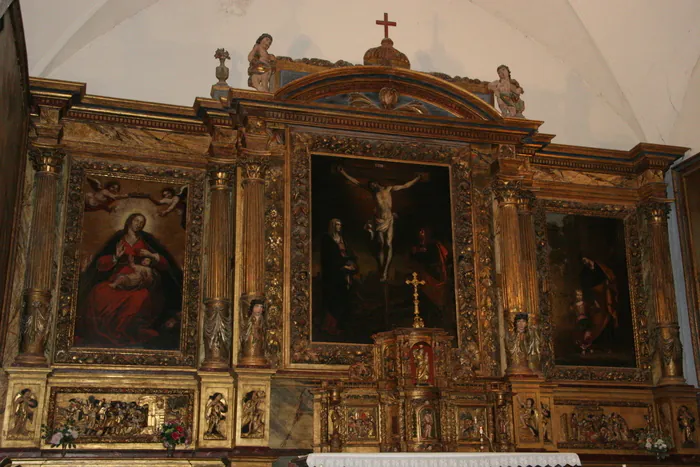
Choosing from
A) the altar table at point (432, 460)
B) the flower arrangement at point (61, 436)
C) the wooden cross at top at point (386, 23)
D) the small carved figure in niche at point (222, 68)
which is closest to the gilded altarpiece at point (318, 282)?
the flower arrangement at point (61, 436)

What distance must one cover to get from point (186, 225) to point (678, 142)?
7.35 metres

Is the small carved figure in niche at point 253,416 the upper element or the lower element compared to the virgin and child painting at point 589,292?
lower

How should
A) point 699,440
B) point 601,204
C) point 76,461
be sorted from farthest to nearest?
point 601,204, point 699,440, point 76,461

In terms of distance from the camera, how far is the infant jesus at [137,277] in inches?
442

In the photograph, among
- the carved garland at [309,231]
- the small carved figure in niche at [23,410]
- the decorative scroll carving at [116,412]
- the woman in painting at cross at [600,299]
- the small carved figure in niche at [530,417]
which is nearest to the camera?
the small carved figure in niche at [23,410]

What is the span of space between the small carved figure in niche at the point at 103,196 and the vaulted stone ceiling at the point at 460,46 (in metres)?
1.42

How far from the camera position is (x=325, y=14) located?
13.4m

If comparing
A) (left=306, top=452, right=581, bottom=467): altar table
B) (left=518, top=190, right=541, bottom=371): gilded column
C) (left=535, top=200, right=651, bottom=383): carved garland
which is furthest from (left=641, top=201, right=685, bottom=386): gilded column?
(left=306, top=452, right=581, bottom=467): altar table

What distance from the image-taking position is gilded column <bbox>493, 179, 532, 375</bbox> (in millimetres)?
11766

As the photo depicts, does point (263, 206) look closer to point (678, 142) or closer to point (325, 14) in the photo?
point (325, 14)

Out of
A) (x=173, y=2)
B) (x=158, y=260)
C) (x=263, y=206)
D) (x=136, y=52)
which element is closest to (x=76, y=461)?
(x=158, y=260)

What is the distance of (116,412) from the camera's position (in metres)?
10.7

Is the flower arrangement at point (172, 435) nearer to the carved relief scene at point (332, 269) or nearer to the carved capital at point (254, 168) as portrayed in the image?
the carved relief scene at point (332, 269)

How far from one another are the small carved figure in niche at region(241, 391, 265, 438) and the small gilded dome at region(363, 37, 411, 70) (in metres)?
4.69
